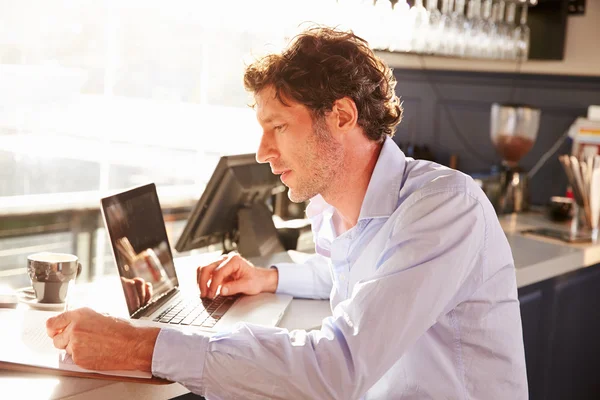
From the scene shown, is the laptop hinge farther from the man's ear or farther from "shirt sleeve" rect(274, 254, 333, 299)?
the man's ear

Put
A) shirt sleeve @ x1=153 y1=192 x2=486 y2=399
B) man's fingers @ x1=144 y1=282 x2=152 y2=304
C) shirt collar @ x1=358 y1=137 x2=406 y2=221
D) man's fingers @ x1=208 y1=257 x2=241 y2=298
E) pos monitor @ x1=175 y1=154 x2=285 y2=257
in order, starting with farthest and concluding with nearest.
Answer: pos monitor @ x1=175 y1=154 x2=285 y2=257, man's fingers @ x1=208 y1=257 x2=241 y2=298, man's fingers @ x1=144 y1=282 x2=152 y2=304, shirt collar @ x1=358 y1=137 x2=406 y2=221, shirt sleeve @ x1=153 y1=192 x2=486 y2=399

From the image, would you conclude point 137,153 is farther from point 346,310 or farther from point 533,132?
point 346,310

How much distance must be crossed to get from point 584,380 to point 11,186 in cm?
351

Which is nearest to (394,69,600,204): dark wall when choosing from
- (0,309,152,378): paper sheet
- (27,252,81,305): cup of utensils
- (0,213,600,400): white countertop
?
(0,213,600,400): white countertop

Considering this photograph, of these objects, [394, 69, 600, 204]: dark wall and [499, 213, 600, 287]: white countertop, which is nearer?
[499, 213, 600, 287]: white countertop

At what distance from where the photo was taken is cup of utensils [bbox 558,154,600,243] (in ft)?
11.2

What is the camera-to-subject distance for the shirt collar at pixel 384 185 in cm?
154

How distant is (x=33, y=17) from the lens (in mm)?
4930

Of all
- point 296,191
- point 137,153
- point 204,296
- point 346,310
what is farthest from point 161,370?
point 137,153

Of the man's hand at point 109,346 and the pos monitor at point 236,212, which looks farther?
the pos monitor at point 236,212

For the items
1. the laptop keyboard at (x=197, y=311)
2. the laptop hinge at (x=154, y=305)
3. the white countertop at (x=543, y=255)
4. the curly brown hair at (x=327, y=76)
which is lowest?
the white countertop at (x=543, y=255)

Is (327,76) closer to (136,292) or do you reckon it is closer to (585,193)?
(136,292)

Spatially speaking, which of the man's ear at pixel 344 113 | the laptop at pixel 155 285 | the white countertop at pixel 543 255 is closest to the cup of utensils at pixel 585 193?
the white countertop at pixel 543 255

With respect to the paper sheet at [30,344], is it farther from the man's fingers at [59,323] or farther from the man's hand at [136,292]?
the man's hand at [136,292]
